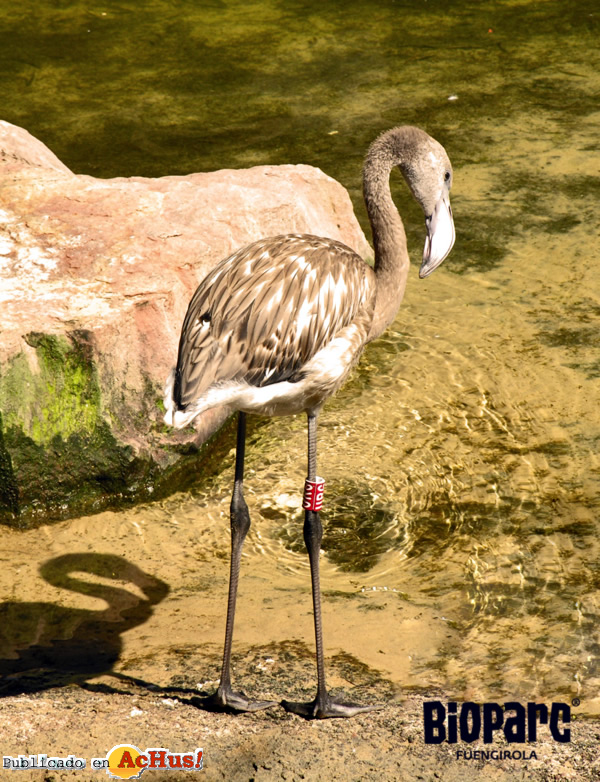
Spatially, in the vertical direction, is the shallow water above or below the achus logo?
below

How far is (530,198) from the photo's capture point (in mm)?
7180

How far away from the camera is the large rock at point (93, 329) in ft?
14.6

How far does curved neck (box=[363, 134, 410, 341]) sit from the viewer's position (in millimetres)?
3859

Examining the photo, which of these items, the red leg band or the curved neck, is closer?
the red leg band

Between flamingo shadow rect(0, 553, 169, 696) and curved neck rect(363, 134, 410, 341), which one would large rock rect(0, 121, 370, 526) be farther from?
curved neck rect(363, 134, 410, 341)

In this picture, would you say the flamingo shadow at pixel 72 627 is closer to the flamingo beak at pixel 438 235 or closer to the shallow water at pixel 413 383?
the shallow water at pixel 413 383

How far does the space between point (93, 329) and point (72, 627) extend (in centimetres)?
127

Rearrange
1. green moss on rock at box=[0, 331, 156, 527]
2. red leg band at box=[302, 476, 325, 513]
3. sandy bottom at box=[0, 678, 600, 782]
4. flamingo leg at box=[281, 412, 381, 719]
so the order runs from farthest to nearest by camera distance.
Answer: green moss on rock at box=[0, 331, 156, 527] → red leg band at box=[302, 476, 325, 513] → flamingo leg at box=[281, 412, 381, 719] → sandy bottom at box=[0, 678, 600, 782]

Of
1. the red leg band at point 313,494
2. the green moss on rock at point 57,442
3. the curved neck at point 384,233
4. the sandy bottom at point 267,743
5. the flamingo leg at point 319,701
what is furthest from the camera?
the green moss on rock at point 57,442

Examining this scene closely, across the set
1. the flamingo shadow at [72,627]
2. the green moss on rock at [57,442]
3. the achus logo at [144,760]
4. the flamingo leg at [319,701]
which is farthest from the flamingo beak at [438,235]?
the achus logo at [144,760]

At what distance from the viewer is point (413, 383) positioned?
5.45 metres

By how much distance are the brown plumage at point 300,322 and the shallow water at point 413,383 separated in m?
0.51

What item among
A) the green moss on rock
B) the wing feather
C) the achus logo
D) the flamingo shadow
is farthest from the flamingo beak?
the achus logo

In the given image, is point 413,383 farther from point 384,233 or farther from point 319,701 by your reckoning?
point 319,701
